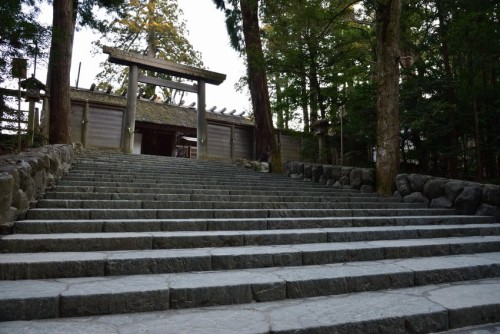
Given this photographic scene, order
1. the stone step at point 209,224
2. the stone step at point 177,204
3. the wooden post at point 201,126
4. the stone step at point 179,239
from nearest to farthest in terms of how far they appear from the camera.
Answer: the stone step at point 179,239 < the stone step at point 209,224 < the stone step at point 177,204 < the wooden post at point 201,126

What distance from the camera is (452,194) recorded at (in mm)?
7086

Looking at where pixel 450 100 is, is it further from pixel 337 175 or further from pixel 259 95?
pixel 259 95

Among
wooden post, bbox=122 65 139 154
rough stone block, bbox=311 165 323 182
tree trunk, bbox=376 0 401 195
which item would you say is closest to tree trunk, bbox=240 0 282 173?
rough stone block, bbox=311 165 323 182

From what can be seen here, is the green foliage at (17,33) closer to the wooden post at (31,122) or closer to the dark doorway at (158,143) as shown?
the wooden post at (31,122)

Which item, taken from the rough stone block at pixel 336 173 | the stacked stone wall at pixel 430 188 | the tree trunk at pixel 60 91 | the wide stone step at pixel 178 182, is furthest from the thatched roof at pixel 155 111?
the wide stone step at pixel 178 182

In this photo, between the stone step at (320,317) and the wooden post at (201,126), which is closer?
the stone step at (320,317)

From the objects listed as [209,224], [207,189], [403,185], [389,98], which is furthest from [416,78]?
[209,224]

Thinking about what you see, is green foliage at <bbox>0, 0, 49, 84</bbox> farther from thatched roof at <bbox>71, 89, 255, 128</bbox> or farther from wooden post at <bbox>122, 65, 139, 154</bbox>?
thatched roof at <bbox>71, 89, 255, 128</bbox>

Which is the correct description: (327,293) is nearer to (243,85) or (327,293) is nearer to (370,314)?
(370,314)

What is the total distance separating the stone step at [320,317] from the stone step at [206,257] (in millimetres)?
658

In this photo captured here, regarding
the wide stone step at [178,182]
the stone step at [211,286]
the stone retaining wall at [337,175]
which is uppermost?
the stone retaining wall at [337,175]

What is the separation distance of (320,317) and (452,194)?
6078 mm

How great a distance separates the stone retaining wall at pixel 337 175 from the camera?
8906 mm

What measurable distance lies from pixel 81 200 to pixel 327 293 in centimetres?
384
